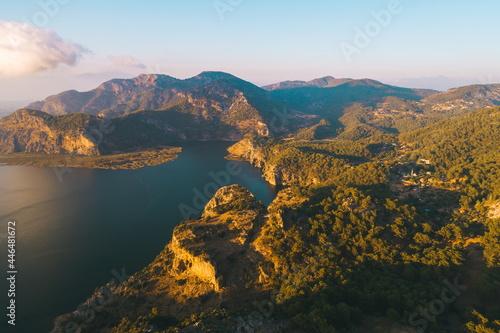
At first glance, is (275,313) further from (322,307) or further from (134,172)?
(134,172)

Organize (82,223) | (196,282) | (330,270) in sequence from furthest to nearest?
(82,223)
(196,282)
(330,270)

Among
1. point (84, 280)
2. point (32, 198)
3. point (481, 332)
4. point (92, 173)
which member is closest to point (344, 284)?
point (481, 332)

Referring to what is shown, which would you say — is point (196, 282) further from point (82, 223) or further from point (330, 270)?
point (82, 223)

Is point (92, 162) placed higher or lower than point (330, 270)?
higher

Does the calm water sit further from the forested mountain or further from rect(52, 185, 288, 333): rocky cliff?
rect(52, 185, 288, 333): rocky cliff

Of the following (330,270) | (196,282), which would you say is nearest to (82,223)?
(196,282)

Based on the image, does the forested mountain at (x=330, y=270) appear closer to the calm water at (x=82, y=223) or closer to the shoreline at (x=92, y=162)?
the calm water at (x=82, y=223)

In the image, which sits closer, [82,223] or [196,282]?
[196,282]

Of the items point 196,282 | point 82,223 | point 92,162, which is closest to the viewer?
point 196,282

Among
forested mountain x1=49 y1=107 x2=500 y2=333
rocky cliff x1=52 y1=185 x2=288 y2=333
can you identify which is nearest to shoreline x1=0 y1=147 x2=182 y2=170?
forested mountain x1=49 y1=107 x2=500 y2=333
